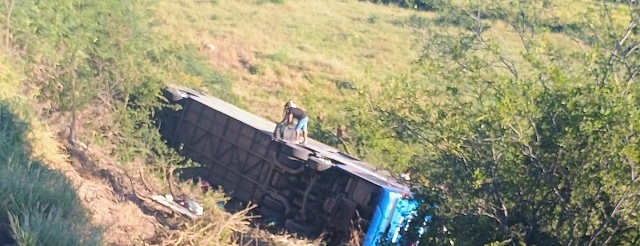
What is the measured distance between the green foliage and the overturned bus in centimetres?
452

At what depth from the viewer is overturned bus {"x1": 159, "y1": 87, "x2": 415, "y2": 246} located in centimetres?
1320

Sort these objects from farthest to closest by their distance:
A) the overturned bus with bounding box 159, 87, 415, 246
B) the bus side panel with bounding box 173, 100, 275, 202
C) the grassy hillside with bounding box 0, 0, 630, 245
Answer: the bus side panel with bounding box 173, 100, 275, 202, the overturned bus with bounding box 159, 87, 415, 246, the grassy hillside with bounding box 0, 0, 630, 245

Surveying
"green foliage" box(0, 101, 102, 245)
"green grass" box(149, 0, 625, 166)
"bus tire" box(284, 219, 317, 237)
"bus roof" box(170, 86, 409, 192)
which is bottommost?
"green grass" box(149, 0, 625, 166)

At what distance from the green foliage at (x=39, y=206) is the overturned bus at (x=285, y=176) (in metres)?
4.52

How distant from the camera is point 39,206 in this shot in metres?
7.83

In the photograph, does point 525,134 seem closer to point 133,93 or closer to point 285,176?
point 285,176

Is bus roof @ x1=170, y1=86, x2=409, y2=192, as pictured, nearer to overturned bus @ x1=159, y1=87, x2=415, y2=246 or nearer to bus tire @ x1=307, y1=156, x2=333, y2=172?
overturned bus @ x1=159, y1=87, x2=415, y2=246

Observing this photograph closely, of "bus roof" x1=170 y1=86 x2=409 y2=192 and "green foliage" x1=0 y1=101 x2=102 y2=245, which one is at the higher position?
"green foliage" x1=0 y1=101 x2=102 y2=245

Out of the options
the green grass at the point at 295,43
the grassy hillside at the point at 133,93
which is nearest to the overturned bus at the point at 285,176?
the grassy hillside at the point at 133,93

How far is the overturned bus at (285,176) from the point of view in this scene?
13.2m

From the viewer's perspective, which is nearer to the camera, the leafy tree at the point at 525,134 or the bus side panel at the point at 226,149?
the leafy tree at the point at 525,134

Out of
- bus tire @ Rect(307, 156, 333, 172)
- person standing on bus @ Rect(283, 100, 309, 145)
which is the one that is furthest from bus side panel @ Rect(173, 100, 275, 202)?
bus tire @ Rect(307, 156, 333, 172)

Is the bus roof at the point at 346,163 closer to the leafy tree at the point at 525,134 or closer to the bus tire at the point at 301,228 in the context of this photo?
the bus tire at the point at 301,228

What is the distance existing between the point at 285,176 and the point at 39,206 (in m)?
7.26
